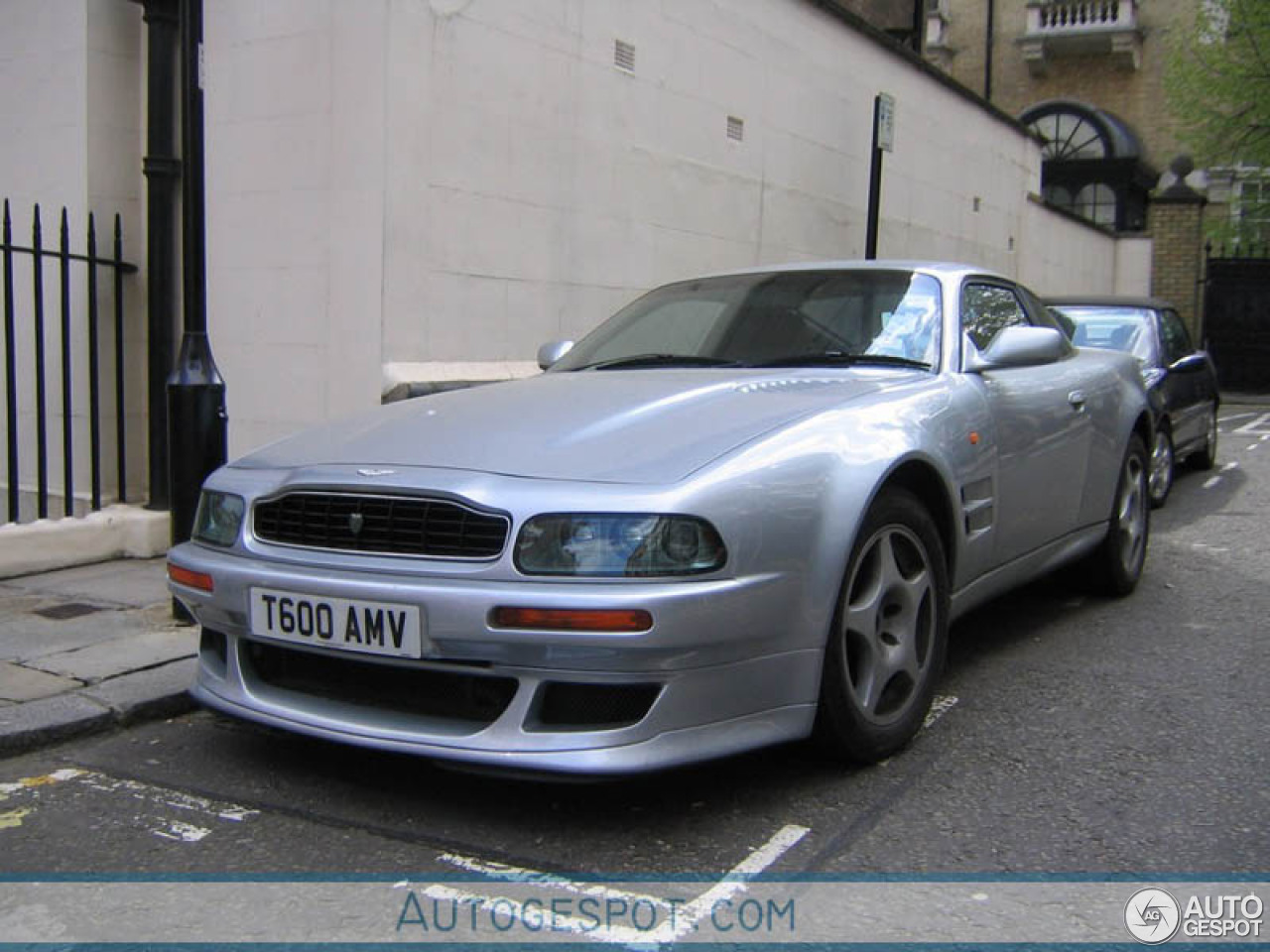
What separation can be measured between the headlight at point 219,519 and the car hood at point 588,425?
13 centimetres

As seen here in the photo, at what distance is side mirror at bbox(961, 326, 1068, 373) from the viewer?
427 cm

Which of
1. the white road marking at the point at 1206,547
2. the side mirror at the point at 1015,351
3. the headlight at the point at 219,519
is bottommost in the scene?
the white road marking at the point at 1206,547

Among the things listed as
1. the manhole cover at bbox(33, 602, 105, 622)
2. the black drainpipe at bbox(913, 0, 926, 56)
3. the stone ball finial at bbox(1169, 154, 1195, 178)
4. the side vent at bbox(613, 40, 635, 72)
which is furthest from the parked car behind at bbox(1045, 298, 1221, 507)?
the stone ball finial at bbox(1169, 154, 1195, 178)

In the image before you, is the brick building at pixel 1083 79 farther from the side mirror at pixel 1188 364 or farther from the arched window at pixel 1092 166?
the side mirror at pixel 1188 364

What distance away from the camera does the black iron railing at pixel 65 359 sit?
5.81 metres

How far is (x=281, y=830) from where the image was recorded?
305cm

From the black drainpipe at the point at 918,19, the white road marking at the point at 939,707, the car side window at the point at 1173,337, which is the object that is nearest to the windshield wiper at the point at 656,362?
the white road marking at the point at 939,707

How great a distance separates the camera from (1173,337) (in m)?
9.22

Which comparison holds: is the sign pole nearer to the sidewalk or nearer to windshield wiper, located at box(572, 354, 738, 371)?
windshield wiper, located at box(572, 354, 738, 371)

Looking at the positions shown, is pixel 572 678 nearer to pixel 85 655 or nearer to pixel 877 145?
pixel 85 655

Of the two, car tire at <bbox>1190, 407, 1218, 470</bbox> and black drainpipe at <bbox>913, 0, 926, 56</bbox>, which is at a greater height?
black drainpipe at <bbox>913, 0, 926, 56</bbox>

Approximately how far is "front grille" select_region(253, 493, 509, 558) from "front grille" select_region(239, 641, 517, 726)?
0.28 m

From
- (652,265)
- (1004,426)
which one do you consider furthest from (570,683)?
(652,265)

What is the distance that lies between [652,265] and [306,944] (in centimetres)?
674
